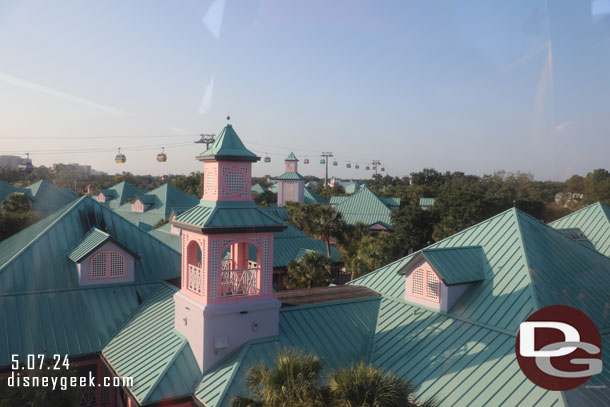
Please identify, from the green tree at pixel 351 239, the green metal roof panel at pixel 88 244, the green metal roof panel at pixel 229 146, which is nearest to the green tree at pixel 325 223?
the green tree at pixel 351 239

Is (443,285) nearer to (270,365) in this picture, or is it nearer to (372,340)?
(372,340)

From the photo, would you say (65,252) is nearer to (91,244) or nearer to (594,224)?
(91,244)

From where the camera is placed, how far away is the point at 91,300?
46.3ft

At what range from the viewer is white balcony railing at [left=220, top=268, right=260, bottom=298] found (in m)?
11.1

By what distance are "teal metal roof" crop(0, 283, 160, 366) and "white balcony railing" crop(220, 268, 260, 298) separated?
491 centimetres

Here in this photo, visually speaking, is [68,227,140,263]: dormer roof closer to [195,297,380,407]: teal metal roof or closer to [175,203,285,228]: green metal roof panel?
[175,203,285,228]: green metal roof panel

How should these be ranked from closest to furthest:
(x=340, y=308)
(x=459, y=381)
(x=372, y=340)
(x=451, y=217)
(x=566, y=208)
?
(x=459, y=381) → (x=372, y=340) → (x=340, y=308) → (x=451, y=217) → (x=566, y=208)

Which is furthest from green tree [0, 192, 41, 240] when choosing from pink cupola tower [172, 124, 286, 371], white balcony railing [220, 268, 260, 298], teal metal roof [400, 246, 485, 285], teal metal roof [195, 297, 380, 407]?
teal metal roof [400, 246, 485, 285]

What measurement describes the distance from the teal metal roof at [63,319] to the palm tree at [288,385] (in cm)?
702

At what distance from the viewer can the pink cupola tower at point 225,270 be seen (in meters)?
10.7

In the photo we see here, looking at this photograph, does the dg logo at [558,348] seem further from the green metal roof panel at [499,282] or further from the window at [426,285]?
the window at [426,285]

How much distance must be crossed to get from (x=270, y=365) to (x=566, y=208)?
170 feet

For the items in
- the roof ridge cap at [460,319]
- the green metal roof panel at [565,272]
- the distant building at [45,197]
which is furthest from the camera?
the distant building at [45,197]

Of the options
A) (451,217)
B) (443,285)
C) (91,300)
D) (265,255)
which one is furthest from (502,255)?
(451,217)
